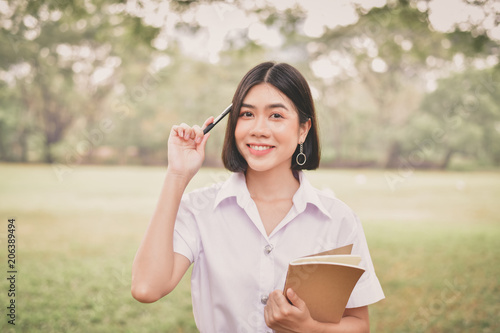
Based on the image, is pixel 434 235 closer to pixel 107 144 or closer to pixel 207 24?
pixel 207 24

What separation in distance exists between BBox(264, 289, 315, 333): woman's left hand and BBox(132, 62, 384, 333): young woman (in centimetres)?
1

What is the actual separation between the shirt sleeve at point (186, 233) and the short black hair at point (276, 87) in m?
0.27

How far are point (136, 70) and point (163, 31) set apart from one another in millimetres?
7461

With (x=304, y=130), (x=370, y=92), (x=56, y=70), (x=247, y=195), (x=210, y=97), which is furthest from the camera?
(x=370, y=92)

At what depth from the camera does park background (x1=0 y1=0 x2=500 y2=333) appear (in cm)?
484

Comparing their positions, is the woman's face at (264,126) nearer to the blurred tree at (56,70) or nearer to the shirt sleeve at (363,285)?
the shirt sleeve at (363,285)

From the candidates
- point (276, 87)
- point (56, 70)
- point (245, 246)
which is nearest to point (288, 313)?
point (245, 246)

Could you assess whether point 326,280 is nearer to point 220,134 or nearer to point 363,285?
point 363,285

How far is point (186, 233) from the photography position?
1581 millimetres

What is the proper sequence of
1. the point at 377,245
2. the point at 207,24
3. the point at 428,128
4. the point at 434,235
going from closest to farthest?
the point at 207,24 < the point at 377,245 < the point at 434,235 < the point at 428,128

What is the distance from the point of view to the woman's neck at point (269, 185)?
5.73 ft

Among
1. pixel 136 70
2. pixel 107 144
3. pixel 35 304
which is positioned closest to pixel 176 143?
pixel 35 304

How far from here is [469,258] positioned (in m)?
6.21

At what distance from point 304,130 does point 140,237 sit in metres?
6.43
